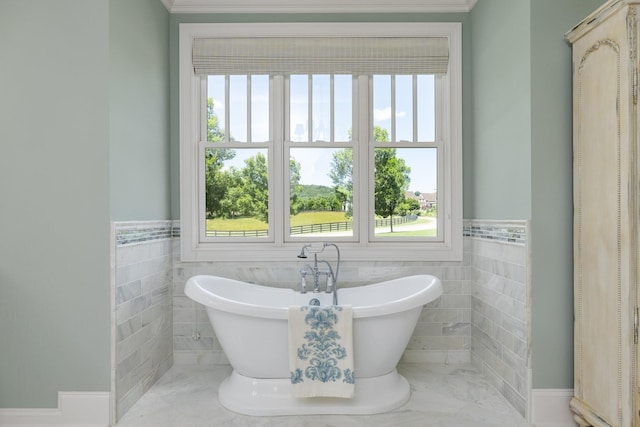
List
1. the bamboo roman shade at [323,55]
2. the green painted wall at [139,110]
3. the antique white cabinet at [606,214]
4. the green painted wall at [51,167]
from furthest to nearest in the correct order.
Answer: the bamboo roman shade at [323,55] → the green painted wall at [139,110] → the green painted wall at [51,167] → the antique white cabinet at [606,214]

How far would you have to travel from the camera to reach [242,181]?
10.9 feet

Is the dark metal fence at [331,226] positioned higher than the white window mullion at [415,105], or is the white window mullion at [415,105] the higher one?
the white window mullion at [415,105]

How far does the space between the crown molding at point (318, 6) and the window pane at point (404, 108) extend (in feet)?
1.62

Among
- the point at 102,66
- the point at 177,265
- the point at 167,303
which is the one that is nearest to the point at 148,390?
the point at 167,303

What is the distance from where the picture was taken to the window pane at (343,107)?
3316 millimetres

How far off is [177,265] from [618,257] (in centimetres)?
269

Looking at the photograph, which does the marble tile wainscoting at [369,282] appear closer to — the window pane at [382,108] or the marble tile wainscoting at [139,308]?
the marble tile wainscoting at [139,308]

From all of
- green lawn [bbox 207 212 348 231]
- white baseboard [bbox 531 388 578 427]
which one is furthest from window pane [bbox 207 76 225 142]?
white baseboard [bbox 531 388 578 427]

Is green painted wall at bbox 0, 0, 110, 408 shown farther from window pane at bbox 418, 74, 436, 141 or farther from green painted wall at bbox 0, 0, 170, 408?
window pane at bbox 418, 74, 436, 141

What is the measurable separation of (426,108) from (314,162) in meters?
0.93

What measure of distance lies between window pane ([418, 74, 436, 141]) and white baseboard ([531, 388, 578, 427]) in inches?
72.4

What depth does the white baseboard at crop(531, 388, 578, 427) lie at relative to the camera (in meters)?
2.33

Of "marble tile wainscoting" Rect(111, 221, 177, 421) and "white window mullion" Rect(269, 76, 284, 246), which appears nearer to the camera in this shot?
"marble tile wainscoting" Rect(111, 221, 177, 421)

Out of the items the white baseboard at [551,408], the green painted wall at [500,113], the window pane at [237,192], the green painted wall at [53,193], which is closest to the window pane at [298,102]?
the window pane at [237,192]
